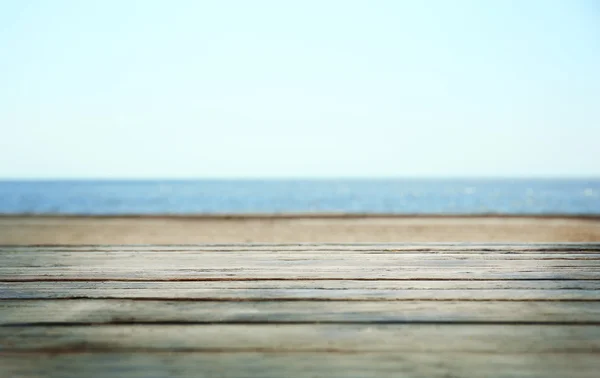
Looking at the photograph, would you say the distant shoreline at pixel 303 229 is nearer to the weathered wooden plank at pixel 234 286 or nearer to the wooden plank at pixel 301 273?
the wooden plank at pixel 301 273

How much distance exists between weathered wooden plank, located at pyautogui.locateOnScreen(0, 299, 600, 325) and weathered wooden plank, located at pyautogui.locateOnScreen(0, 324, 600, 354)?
0.16 ft

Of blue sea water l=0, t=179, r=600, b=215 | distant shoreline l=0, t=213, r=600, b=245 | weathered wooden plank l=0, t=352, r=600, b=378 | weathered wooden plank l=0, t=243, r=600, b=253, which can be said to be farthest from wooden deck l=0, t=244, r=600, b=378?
blue sea water l=0, t=179, r=600, b=215

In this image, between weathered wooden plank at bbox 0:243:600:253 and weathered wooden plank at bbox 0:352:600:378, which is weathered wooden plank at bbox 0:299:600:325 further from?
weathered wooden plank at bbox 0:243:600:253

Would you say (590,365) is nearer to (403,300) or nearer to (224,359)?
(403,300)

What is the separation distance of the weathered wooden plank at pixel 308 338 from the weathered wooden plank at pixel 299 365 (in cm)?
3

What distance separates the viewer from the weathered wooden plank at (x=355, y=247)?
7.88 feet

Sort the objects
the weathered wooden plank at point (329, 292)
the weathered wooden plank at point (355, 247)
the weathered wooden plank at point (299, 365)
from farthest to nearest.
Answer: the weathered wooden plank at point (355, 247) < the weathered wooden plank at point (329, 292) < the weathered wooden plank at point (299, 365)

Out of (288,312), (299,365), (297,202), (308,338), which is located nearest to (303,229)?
(288,312)

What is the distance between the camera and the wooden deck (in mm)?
1089

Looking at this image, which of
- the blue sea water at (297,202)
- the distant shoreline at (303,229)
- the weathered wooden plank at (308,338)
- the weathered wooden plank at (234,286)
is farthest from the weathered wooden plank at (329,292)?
the blue sea water at (297,202)

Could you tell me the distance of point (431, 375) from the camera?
3.38 feet

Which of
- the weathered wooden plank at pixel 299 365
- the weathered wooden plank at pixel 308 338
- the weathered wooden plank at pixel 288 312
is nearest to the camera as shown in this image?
the weathered wooden plank at pixel 299 365

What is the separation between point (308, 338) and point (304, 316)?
161 millimetres

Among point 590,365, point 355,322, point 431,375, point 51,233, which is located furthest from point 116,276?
point 51,233
